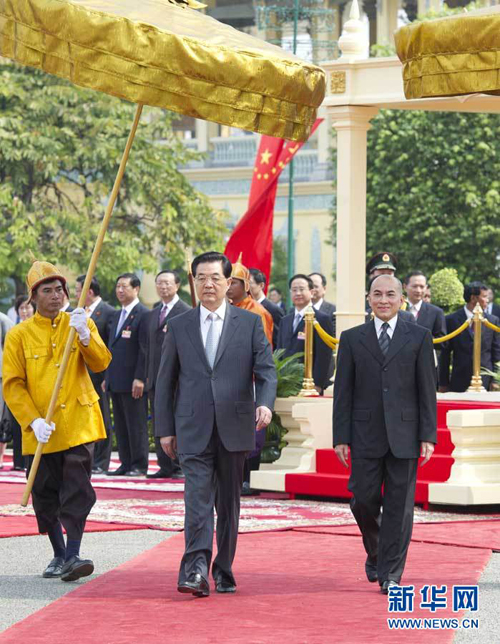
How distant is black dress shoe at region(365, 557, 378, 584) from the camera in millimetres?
9367

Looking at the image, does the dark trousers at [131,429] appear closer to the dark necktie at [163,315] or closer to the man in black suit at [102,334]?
the man in black suit at [102,334]

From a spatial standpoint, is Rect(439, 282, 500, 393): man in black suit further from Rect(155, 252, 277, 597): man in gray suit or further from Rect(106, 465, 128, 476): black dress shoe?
Rect(155, 252, 277, 597): man in gray suit

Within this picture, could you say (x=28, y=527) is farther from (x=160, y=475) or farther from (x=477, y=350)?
(x=477, y=350)

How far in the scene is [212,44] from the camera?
9023 millimetres

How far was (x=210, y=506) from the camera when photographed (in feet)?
29.5

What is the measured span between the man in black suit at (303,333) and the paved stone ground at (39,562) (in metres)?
4.37

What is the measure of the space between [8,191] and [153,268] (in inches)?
153

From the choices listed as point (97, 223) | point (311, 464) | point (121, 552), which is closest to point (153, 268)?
point (97, 223)

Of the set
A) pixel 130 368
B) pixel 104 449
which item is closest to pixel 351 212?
pixel 130 368

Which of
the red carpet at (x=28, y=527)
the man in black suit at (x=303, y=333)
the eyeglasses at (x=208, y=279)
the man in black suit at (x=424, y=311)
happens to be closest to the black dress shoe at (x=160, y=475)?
the man in black suit at (x=303, y=333)

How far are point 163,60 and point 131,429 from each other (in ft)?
25.1

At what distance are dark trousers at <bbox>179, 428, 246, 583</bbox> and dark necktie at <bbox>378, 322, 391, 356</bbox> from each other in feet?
3.38

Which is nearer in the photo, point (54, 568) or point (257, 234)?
point (54, 568)

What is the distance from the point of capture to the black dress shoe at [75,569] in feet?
30.9
